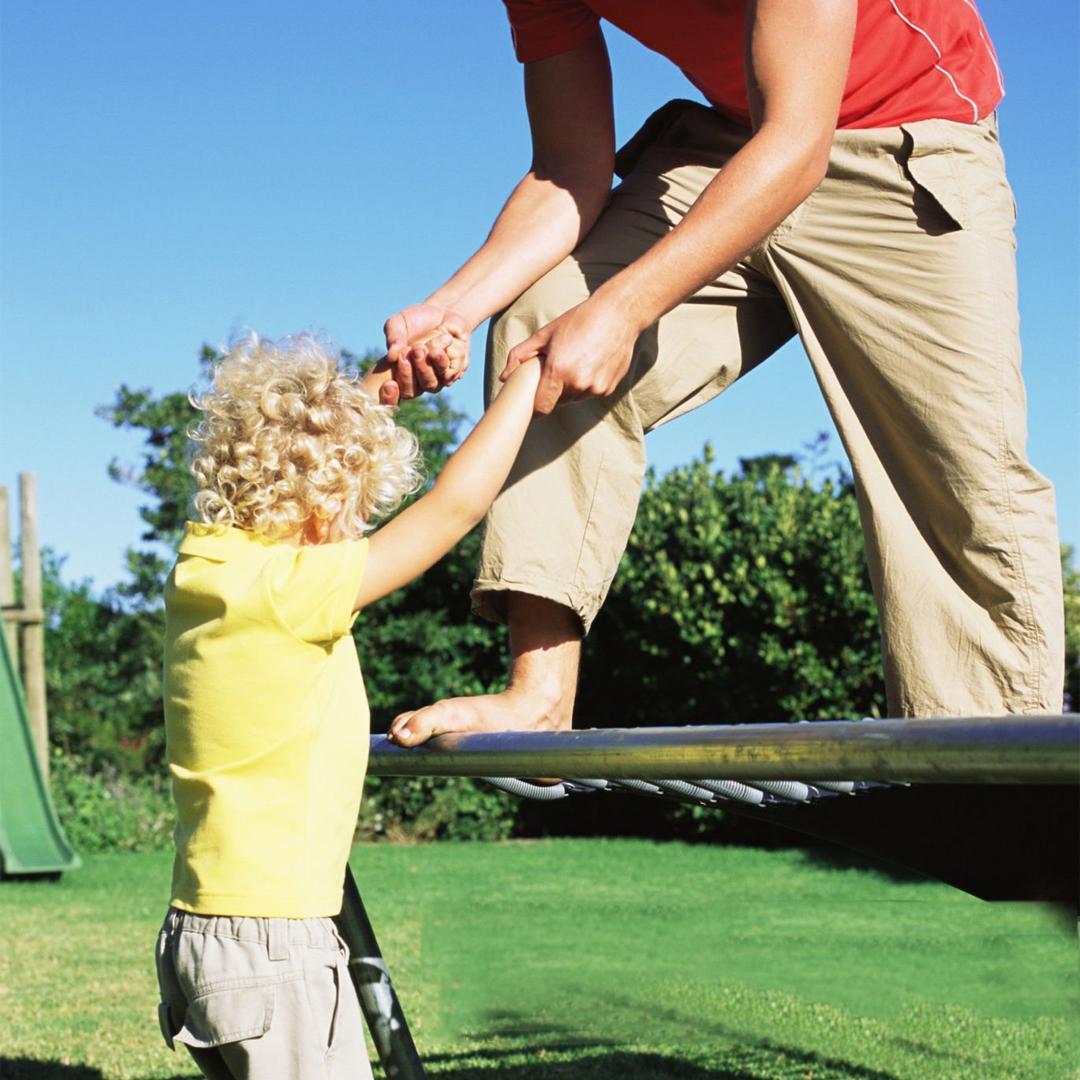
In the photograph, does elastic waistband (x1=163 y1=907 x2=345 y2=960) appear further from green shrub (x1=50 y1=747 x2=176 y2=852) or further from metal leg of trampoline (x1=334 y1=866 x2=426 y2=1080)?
green shrub (x1=50 y1=747 x2=176 y2=852)

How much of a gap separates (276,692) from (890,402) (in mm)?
1001

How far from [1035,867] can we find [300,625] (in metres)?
1.01

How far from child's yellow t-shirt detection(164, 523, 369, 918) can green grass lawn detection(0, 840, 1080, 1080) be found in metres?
1.02

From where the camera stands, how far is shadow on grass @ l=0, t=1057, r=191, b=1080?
3.81m

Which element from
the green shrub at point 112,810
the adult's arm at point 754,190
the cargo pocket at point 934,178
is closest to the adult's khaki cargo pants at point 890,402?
the cargo pocket at point 934,178

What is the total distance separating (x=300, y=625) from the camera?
6.09 ft

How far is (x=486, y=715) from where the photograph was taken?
2.18 metres

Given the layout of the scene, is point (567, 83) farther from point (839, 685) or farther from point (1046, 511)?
point (839, 685)

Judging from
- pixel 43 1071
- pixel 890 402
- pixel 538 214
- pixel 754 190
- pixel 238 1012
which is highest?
pixel 538 214

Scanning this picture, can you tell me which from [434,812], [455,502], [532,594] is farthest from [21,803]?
[455,502]

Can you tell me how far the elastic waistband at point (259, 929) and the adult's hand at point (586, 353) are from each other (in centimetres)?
76

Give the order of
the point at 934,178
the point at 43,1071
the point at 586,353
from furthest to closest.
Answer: the point at 43,1071
the point at 934,178
the point at 586,353

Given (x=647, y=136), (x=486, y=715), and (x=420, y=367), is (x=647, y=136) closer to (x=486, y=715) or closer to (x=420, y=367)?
(x=420, y=367)

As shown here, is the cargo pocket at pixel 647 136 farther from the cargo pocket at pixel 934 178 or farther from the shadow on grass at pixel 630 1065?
the shadow on grass at pixel 630 1065
